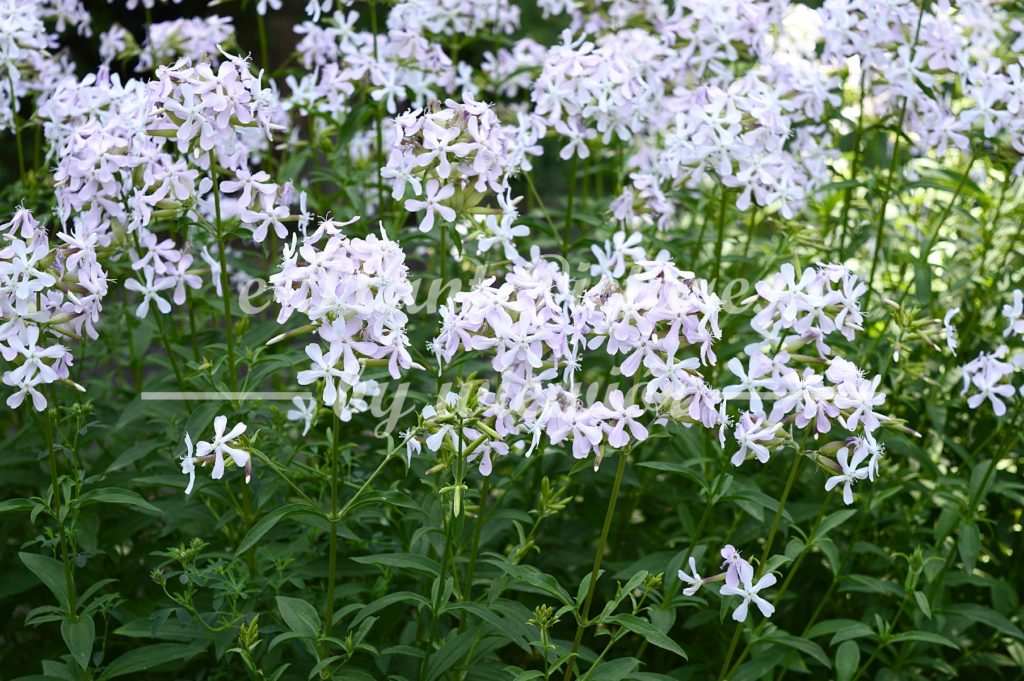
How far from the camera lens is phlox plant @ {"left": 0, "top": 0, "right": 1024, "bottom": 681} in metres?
1.94

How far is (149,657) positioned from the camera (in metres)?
2.21

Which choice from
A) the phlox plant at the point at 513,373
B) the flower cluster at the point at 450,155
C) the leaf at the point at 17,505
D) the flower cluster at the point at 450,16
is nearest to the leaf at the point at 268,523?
the phlox plant at the point at 513,373

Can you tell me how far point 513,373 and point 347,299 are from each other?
0.32m

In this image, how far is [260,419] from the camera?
2.50m

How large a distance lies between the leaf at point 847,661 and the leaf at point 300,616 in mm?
1104

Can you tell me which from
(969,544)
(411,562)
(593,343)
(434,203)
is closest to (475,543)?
(411,562)

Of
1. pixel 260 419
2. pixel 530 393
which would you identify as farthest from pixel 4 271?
pixel 530 393

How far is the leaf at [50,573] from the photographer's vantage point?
223 cm

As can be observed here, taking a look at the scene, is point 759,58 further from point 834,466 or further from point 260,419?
point 260,419

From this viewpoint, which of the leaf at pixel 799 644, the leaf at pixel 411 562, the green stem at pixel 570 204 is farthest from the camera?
the green stem at pixel 570 204

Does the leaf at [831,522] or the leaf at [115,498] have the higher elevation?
the leaf at [115,498]

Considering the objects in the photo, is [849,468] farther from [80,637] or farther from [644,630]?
[80,637]

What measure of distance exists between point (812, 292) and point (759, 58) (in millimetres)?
1301

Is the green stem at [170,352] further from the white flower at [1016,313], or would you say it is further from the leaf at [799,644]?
the white flower at [1016,313]
